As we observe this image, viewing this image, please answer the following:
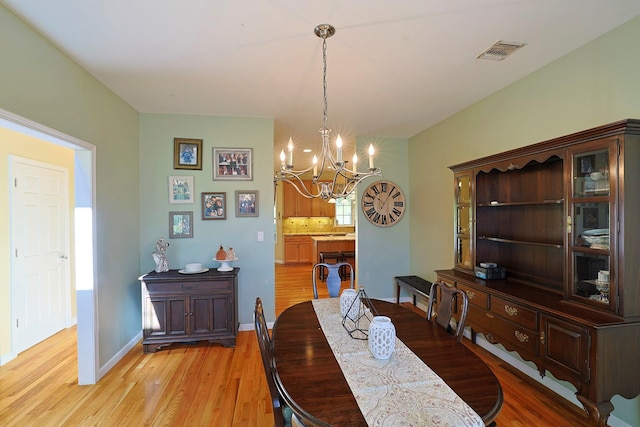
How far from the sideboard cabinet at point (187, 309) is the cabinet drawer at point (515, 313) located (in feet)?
8.42

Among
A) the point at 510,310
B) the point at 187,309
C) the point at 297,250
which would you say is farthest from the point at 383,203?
the point at 297,250

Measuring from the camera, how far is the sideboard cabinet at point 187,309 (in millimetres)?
3271

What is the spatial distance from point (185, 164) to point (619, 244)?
13.0 feet

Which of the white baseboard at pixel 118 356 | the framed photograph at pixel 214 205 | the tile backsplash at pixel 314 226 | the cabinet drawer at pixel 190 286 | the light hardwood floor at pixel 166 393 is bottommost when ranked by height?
the light hardwood floor at pixel 166 393

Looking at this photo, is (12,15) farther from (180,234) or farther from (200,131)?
(180,234)

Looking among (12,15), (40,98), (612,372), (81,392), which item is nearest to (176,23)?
(12,15)

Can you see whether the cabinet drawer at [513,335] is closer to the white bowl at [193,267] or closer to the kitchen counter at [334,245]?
the white bowl at [193,267]

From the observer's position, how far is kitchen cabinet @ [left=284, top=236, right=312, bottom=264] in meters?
8.77

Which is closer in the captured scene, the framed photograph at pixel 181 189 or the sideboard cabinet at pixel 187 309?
the sideboard cabinet at pixel 187 309

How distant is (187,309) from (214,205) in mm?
1236

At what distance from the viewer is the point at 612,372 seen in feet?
5.76

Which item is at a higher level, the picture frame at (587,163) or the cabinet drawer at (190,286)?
the picture frame at (587,163)

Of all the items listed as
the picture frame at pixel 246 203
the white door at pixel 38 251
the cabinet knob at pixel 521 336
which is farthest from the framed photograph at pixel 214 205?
the cabinet knob at pixel 521 336

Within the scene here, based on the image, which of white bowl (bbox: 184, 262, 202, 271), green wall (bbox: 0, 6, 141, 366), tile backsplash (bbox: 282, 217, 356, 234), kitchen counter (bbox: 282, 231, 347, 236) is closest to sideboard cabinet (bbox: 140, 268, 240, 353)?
white bowl (bbox: 184, 262, 202, 271)
